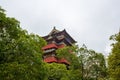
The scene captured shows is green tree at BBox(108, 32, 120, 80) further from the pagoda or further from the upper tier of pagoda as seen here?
the upper tier of pagoda

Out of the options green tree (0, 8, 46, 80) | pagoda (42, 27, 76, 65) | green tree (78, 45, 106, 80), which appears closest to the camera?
green tree (0, 8, 46, 80)

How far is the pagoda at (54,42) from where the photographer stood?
41.3 metres

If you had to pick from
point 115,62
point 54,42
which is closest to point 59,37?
point 54,42

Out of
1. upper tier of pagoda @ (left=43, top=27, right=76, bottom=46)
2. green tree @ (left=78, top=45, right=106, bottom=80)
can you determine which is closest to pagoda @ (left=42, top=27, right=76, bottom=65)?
upper tier of pagoda @ (left=43, top=27, right=76, bottom=46)

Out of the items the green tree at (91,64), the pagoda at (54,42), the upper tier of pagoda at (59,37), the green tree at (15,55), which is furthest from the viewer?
the upper tier of pagoda at (59,37)

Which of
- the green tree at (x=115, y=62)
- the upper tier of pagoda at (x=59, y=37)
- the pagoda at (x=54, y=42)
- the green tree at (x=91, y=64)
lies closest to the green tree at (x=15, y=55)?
the green tree at (x=115, y=62)

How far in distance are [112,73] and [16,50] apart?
5.88m

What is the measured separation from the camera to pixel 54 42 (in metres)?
44.2

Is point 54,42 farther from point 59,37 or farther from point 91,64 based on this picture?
point 91,64

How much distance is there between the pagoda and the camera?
41.3m

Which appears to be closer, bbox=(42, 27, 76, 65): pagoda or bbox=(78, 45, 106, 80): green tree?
bbox=(78, 45, 106, 80): green tree

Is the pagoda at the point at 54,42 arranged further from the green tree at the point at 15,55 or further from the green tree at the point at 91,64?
the green tree at the point at 15,55

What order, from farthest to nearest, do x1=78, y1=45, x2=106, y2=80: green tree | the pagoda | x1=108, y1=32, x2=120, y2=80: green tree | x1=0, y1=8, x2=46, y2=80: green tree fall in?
the pagoda < x1=78, y1=45, x2=106, y2=80: green tree < x1=108, y1=32, x2=120, y2=80: green tree < x1=0, y1=8, x2=46, y2=80: green tree

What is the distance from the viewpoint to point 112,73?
629 inches
